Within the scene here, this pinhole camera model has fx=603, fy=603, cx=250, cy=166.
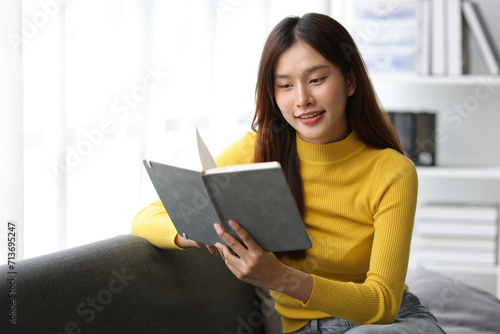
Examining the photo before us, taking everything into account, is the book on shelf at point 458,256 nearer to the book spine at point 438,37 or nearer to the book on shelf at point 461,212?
the book on shelf at point 461,212

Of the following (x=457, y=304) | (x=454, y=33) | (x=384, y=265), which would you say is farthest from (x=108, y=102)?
(x=454, y=33)

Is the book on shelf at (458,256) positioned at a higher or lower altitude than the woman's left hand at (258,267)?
lower

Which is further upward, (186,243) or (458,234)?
(186,243)

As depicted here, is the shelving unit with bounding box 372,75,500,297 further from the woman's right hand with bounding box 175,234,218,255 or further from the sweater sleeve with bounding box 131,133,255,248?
the woman's right hand with bounding box 175,234,218,255

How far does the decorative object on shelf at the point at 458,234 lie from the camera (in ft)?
8.99

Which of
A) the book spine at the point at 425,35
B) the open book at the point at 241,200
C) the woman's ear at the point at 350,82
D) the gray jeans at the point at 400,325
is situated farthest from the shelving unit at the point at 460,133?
the open book at the point at 241,200

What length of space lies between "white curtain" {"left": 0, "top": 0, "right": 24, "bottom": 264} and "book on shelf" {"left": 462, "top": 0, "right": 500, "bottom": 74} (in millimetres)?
2126

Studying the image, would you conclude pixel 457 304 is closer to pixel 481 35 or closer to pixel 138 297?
pixel 138 297

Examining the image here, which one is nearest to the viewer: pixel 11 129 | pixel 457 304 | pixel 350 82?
pixel 11 129

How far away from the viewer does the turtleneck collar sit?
1518 millimetres

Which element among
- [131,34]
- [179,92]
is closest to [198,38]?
[179,92]

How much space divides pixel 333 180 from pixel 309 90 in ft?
0.84

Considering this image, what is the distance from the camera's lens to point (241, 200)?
1065 mm

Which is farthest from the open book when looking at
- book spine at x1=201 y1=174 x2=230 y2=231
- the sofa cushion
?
the sofa cushion
